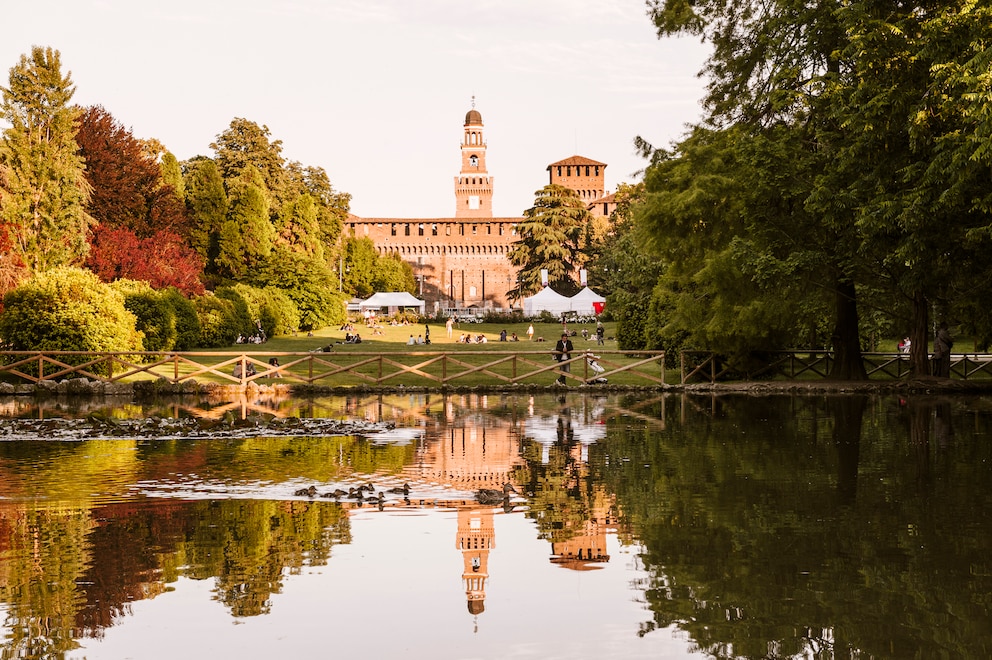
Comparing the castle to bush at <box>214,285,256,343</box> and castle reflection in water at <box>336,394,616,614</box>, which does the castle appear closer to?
bush at <box>214,285,256,343</box>

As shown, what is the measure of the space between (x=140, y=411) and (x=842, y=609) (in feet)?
51.7

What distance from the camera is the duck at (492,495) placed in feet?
31.0

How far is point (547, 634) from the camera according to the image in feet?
18.6

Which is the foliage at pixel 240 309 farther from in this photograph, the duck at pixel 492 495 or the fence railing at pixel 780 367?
the duck at pixel 492 495

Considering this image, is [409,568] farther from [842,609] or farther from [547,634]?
[842,609]

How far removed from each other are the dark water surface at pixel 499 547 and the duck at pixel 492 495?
0.46 feet

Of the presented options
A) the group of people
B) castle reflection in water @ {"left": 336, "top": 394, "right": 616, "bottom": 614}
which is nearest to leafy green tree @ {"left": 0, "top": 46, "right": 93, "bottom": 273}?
castle reflection in water @ {"left": 336, "top": 394, "right": 616, "bottom": 614}

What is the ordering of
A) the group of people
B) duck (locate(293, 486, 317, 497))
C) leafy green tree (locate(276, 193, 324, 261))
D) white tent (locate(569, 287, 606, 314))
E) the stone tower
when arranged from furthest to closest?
the stone tower
white tent (locate(569, 287, 606, 314))
leafy green tree (locate(276, 193, 324, 261))
the group of people
duck (locate(293, 486, 317, 497))

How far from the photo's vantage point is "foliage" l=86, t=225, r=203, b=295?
34.4 metres

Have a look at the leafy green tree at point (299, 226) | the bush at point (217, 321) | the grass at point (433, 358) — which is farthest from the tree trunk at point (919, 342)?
the leafy green tree at point (299, 226)

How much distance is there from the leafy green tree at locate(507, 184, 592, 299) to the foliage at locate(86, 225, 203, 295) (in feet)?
120

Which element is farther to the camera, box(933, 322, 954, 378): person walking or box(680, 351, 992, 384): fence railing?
box(680, 351, 992, 384): fence railing

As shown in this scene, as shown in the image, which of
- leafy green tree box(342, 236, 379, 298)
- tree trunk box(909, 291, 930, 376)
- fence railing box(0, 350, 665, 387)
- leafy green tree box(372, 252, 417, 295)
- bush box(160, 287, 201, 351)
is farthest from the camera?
leafy green tree box(372, 252, 417, 295)

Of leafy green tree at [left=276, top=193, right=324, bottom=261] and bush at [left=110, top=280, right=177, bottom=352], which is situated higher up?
leafy green tree at [left=276, top=193, right=324, bottom=261]
